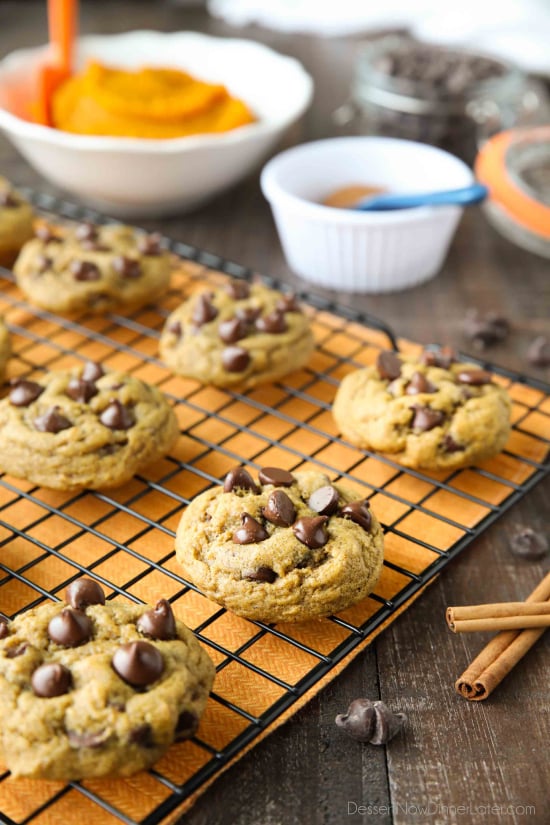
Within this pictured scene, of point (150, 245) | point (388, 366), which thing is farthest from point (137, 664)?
point (150, 245)

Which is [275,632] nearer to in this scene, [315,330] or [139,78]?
[315,330]

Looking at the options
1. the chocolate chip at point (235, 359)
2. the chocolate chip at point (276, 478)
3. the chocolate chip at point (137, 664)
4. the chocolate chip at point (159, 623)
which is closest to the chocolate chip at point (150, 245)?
the chocolate chip at point (235, 359)

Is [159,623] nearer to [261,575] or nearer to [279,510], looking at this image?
[261,575]

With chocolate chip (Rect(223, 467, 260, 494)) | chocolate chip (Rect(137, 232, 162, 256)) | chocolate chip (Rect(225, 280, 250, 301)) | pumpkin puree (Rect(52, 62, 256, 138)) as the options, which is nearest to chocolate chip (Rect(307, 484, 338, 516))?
chocolate chip (Rect(223, 467, 260, 494))

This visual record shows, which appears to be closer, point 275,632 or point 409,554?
point 275,632

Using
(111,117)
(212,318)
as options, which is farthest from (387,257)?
(111,117)

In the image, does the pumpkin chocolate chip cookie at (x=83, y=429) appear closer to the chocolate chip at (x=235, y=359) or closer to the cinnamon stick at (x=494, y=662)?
the chocolate chip at (x=235, y=359)
